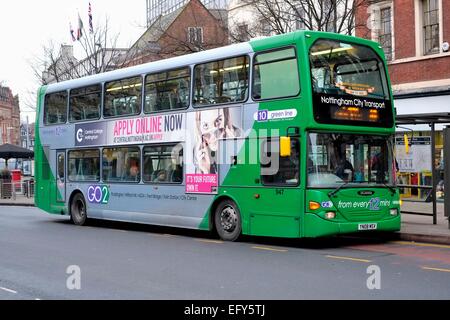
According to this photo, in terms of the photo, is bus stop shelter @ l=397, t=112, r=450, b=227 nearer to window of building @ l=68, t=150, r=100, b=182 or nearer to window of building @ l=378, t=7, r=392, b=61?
window of building @ l=68, t=150, r=100, b=182

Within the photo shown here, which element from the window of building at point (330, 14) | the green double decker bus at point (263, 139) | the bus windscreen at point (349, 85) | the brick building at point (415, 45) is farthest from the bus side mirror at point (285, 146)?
the brick building at point (415, 45)

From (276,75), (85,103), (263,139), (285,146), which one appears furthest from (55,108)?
(285,146)

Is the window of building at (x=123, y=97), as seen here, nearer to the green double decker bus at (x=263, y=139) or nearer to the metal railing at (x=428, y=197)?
the green double decker bus at (x=263, y=139)

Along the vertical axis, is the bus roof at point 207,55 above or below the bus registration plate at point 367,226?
above

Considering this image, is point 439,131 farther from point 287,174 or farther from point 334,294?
point 334,294

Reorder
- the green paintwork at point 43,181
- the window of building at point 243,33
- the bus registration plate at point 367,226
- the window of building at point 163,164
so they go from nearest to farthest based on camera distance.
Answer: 1. the bus registration plate at point 367,226
2. the window of building at point 163,164
3. the green paintwork at point 43,181
4. the window of building at point 243,33

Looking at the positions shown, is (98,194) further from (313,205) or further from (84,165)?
(313,205)

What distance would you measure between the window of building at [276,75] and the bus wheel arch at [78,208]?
7.89 meters

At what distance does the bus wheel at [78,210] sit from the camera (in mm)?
18328

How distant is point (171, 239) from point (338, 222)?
4.24 meters

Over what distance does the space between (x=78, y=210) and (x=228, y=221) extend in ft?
22.5

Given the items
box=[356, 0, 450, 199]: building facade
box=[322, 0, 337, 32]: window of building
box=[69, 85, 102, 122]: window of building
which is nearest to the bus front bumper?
box=[69, 85, 102, 122]: window of building

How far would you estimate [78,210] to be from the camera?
1859cm

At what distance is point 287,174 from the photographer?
12008 mm
